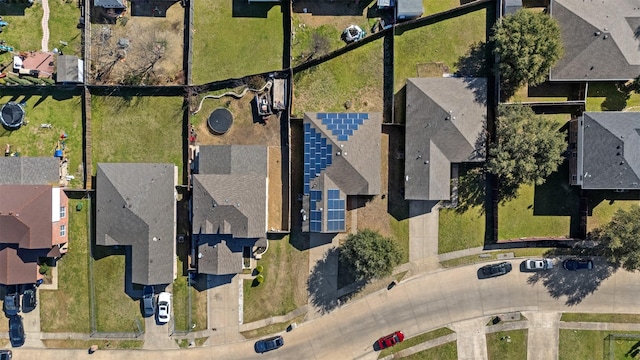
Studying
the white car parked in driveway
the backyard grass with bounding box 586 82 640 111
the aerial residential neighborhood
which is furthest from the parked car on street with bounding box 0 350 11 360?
the backyard grass with bounding box 586 82 640 111

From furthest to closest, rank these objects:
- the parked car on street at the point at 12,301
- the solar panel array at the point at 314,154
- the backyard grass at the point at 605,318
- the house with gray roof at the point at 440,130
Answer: the parked car on street at the point at 12,301 → the backyard grass at the point at 605,318 → the solar panel array at the point at 314,154 → the house with gray roof at the point at 440,130

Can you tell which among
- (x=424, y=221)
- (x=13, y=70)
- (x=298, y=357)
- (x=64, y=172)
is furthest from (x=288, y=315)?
(x=13, y=70)

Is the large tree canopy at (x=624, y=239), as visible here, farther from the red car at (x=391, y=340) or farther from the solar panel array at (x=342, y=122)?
the solar panel array at (x=342, y=122)

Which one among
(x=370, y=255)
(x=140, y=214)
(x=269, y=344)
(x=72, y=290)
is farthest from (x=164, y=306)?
(x=370, y=255)

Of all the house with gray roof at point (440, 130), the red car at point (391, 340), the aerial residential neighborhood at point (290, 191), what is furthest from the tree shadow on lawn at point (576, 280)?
the red car at point (391, 340)

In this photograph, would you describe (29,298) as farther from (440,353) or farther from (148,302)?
(440,353)

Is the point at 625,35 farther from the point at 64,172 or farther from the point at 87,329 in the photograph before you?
the point at 87,329
